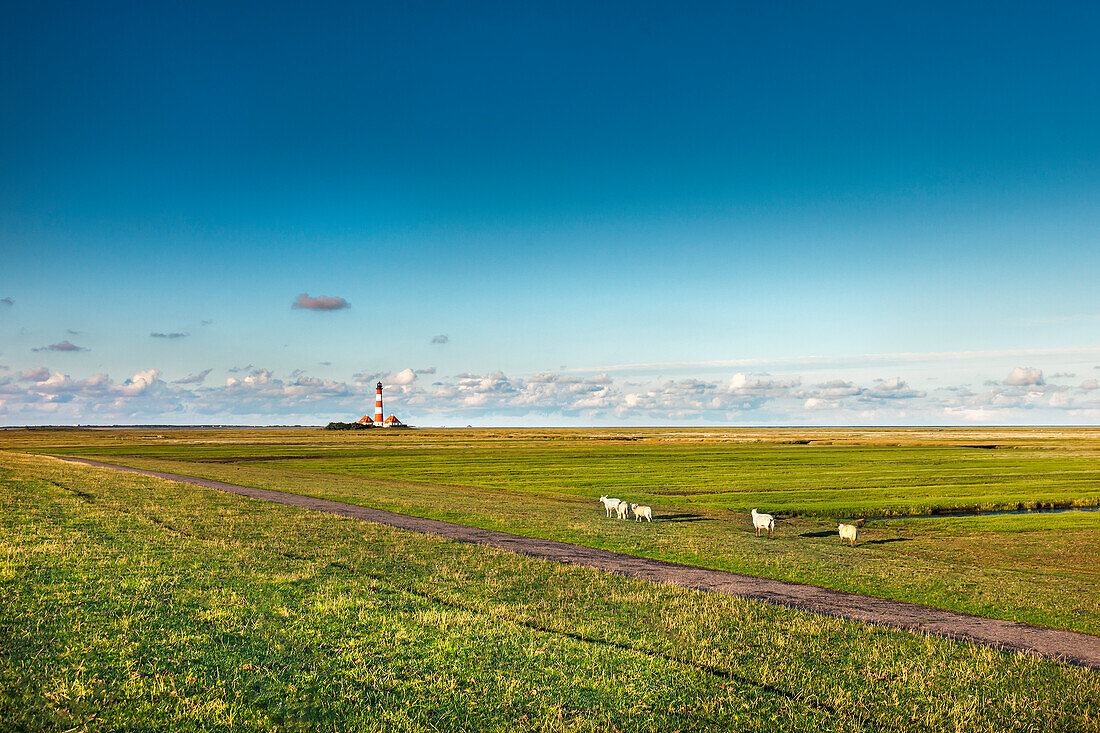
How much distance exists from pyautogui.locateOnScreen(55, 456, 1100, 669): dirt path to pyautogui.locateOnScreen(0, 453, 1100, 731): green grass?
128 centimetres

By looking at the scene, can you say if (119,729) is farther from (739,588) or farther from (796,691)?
(739,588)

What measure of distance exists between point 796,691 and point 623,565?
10.5 m

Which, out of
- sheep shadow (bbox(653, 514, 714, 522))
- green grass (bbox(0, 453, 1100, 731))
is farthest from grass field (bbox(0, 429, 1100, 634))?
green grass (bbox(0, 453, 1100, 731))

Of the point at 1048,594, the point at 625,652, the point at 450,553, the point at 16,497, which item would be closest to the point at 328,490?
the point at 16,497

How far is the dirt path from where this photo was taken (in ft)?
43.3

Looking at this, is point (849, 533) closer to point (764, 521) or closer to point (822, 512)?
point (764, 521)

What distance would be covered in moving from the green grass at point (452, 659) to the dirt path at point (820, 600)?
128cm

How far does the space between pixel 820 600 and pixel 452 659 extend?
10.3 metres

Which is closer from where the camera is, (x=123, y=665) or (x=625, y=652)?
(x=123, y=665)

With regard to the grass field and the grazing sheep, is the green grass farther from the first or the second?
the grazing sheep

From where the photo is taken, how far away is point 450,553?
21109 mm

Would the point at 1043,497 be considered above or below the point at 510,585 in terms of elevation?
below

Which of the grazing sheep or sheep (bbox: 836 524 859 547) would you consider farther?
the grazing sheep

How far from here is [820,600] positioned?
53.9ft
